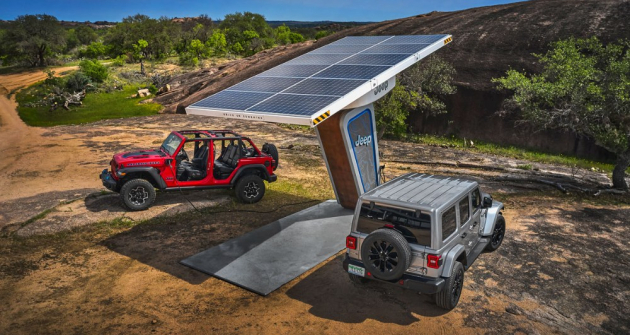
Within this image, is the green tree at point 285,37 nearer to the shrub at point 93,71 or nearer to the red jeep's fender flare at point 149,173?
the shrub at point 93,71

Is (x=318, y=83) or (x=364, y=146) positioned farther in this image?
(x=364, y=146)

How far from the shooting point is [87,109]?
34.2 m

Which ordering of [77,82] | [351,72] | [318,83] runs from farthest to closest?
[77,82]
[351,72]
[318,83]

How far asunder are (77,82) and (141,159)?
32.0 metres

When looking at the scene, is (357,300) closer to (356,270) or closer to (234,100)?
(356,270)

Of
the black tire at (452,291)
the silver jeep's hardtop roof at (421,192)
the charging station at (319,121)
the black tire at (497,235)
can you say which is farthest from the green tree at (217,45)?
the black tire at (452,291)

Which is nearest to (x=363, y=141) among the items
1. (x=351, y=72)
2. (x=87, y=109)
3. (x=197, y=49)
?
(x=351, y=72)

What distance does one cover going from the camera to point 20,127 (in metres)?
27.1

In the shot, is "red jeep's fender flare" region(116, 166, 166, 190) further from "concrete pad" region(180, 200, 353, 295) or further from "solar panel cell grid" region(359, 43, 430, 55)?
"solar panel cell grid" region(359, 43, 430, 55)

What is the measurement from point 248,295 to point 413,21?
3710cm

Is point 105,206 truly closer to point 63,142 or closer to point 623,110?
point 63,142

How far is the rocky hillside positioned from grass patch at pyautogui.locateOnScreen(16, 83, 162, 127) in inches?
113

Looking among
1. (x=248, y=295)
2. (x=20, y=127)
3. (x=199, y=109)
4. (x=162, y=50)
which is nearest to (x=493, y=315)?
(x=248, y=295)

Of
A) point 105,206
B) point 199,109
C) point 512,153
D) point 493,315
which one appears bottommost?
point 512,153
